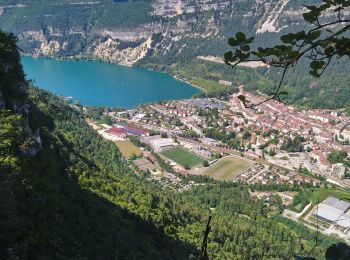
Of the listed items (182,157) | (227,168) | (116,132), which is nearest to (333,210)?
(227,168)

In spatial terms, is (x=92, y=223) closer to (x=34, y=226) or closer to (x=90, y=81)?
(x=34, y=226)

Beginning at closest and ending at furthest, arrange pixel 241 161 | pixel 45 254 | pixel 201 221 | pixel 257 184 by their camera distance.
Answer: pixel 45 254, pixel 201 221, pixel 257 184, pixel 241 161

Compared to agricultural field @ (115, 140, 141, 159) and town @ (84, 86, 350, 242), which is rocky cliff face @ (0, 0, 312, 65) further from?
agricultural field @ (115, 140, 141, 159)

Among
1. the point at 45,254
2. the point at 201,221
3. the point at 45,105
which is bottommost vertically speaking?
the point at 201,221

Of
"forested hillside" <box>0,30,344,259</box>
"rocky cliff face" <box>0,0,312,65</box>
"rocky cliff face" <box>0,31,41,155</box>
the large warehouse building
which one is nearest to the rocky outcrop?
"rocky cliff face" <box>0,0,312,65</box>

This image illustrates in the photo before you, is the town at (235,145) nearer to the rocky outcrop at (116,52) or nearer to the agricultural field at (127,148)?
the agricultural field at (127,148)

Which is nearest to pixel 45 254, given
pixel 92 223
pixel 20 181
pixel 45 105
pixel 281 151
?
pixel 20 181

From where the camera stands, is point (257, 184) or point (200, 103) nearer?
point (257, 184)
